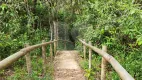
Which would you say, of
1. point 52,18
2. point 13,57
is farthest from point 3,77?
point 52,18

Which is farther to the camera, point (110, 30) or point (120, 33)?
point (110, 30)

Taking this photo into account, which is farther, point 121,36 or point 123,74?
point 121,36

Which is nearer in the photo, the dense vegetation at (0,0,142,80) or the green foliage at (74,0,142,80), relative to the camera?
the dense vegetation at (0,0,142,80)

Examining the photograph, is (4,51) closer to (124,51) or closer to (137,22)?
(124,51)

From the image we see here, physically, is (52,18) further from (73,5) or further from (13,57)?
(13,57)

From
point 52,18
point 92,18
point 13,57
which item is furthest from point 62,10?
point 13,57

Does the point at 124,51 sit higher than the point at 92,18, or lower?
lower

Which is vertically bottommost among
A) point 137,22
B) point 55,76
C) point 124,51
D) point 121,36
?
point 55,76

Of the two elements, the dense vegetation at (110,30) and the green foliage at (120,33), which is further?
the green foliage at (120,33)

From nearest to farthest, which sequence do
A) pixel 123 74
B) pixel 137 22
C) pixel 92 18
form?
pixel 123 74 < pixel 137 22 < pixel 92 18

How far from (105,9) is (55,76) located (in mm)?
3078

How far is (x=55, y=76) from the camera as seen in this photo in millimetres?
6000

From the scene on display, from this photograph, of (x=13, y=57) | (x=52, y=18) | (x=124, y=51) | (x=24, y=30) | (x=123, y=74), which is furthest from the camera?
(x=52, y=18)

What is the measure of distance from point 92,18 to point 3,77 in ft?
15.9
